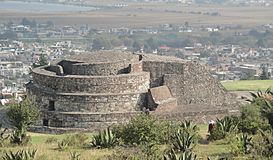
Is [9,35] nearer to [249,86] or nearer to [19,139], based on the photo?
[249,86]

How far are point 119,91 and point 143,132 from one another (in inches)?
291

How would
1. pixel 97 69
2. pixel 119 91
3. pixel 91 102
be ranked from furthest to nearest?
1. pixel 97 69
2. pixel 119 91
3. pixel 91 102

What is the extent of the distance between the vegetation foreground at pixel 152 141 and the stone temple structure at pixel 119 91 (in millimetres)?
3191

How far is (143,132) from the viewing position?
18.2m

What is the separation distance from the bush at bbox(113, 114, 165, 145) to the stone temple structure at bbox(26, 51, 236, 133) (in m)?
6.18

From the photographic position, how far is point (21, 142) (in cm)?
1983

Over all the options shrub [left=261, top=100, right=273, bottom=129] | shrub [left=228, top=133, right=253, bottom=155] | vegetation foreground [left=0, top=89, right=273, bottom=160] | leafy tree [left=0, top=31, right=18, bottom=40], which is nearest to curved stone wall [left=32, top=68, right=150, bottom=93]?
vegetation foreground [left=0, top=89, right=273, bottom=160]

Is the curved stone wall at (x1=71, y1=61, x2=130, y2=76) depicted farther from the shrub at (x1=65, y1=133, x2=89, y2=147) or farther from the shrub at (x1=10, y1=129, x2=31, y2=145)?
the shrub at (x1=10, y1=129, x2=31, y2=145)

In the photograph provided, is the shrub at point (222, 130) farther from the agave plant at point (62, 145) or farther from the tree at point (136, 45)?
the tree at point (136, 45)

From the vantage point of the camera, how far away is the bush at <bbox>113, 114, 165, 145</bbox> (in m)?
18.2

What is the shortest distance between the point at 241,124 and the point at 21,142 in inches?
281

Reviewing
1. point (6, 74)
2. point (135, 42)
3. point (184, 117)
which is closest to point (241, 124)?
point (184, 117)

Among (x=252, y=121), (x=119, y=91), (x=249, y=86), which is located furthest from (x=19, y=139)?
(x=249, y=86)

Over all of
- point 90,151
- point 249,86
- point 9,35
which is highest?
point 90,151
